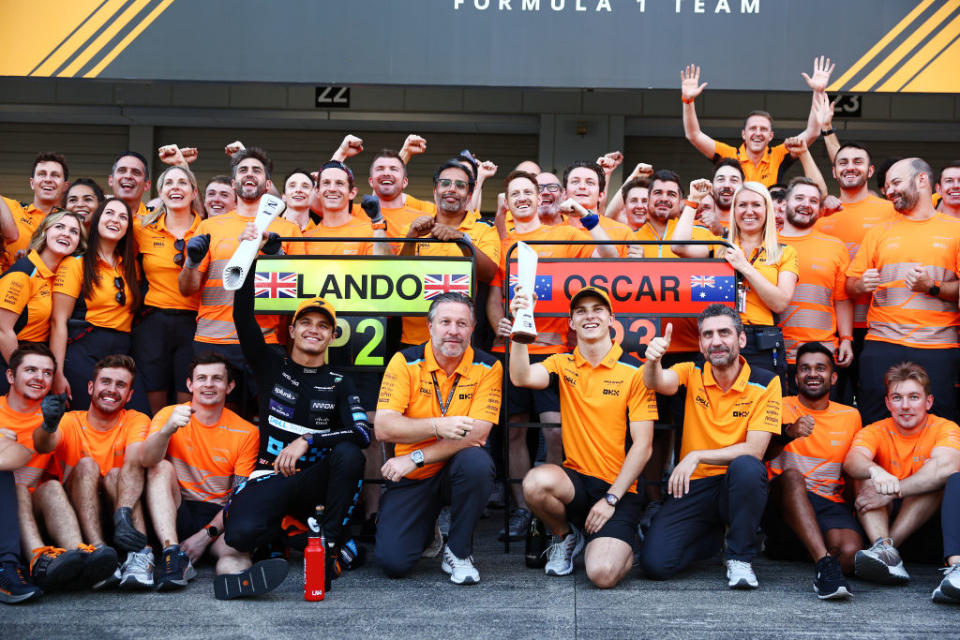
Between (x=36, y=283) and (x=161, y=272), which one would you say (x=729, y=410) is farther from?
(x=36, y=283)

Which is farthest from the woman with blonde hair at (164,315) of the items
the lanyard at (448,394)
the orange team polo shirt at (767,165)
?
the orange team polo shirt at (767,165)

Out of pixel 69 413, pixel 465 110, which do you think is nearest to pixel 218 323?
pixel 69 413

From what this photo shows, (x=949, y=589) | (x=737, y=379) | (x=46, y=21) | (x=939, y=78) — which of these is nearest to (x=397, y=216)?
(x=737, y=379)

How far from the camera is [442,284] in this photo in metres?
5.49

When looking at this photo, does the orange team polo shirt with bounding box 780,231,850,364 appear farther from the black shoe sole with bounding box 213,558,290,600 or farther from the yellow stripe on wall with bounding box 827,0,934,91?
the yellow stripe on wall with bounding box 827,0,934,91

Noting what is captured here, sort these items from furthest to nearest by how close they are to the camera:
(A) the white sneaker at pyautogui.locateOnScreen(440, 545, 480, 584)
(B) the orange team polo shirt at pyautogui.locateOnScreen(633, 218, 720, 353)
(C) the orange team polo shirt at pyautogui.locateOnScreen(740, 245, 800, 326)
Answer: (B) the orange team polo shirt at pyautogui.locateOnScreen(633, 218, 720, 353) → (C) the orange team polo shirt at pyautogui.locateOnScreen(740, 245, 800, 326) → (A) the white sneaker at pyautogui.locateOnScreen(440, 545, 480, 584)

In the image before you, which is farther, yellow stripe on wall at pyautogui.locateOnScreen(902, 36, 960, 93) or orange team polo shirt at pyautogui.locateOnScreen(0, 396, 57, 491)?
yellow stripe on wall at pyautogui.locateOnScreen(902, 36, 960, 93)

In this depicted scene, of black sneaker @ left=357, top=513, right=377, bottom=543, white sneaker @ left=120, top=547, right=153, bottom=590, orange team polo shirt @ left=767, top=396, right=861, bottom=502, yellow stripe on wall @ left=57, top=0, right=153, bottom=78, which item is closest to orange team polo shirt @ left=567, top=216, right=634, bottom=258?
orange team polo shirt @ left=767, top=396, right=861, bottom=502

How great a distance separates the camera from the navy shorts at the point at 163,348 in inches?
236

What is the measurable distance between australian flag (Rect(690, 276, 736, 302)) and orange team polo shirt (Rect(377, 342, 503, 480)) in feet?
4.33

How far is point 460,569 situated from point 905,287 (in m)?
3.25

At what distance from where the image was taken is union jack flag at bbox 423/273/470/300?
548cm

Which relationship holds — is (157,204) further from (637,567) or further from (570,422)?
(637,567)

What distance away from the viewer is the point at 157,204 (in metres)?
6.55
